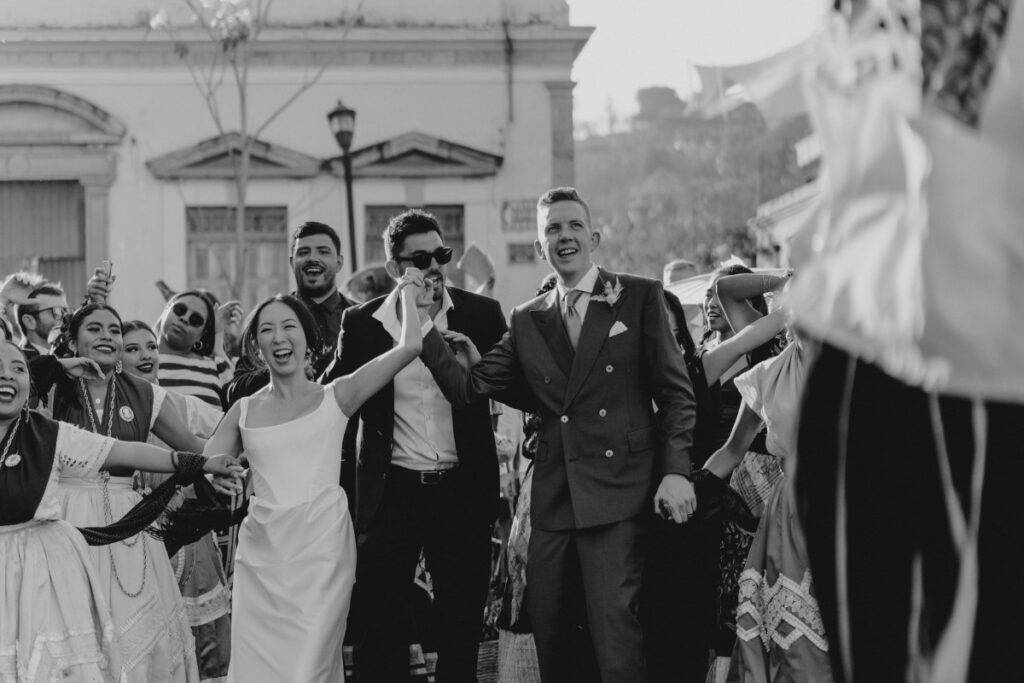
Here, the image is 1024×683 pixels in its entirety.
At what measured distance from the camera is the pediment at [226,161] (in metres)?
22.4

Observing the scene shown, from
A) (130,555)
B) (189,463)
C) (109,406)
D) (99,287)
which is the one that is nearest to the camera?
(189,463)

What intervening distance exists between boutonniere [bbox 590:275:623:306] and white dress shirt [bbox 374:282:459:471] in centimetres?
86

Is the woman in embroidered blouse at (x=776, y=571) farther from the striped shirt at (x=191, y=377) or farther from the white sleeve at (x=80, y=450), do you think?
the striped shirt at (x=191, y=377)

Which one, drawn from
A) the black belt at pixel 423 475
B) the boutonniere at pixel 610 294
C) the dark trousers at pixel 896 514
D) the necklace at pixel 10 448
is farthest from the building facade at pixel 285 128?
the dark trousers at pixel 896 514

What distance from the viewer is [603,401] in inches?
234

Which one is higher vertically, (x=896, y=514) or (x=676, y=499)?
(x=896, y=514)

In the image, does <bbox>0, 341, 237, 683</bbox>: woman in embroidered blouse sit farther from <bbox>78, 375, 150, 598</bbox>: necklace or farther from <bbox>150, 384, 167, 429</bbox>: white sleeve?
<bbox>150, 384, 167, 429</bbox>: white sleeve

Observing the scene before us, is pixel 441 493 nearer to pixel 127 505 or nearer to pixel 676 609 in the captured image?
pixel 676 609

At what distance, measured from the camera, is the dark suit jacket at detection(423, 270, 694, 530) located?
585cm

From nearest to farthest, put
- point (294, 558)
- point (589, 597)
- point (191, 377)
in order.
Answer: point (589, 597) → point (294, 558) → point (191, 377)

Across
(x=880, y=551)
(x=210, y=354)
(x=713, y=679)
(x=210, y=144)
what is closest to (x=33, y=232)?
(x=210, y=144)

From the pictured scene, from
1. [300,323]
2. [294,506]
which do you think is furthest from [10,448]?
[300,323]

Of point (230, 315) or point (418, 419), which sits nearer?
point (418, 419)

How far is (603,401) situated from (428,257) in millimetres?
1137
